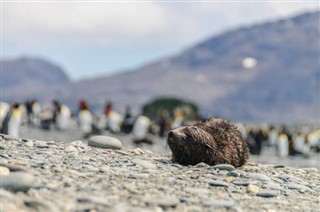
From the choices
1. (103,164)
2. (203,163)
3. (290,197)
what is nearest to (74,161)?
(103,164)

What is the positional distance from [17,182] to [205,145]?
3.69m

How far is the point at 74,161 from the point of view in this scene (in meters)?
7.77

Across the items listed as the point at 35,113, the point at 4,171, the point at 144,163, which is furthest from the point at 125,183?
the point at 35,113

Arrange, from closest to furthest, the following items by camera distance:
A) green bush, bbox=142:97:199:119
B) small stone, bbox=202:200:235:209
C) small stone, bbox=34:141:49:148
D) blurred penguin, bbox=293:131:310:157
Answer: small stone, bbox=202:200:235:209
small stone, bbox=34:141:49:148
blurred penguin, bbox=293:131:310:157
green bush, bbox=142:97:199:119

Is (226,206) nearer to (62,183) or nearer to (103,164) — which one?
(62,183)

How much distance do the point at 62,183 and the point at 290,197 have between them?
2.88 m

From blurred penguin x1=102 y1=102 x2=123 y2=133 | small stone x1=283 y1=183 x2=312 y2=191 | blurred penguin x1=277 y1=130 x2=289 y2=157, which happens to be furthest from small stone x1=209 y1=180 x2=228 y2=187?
blurred penguin x1=102 y1=102 x2=123 y2=133

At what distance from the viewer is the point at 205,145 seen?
8.90 metres

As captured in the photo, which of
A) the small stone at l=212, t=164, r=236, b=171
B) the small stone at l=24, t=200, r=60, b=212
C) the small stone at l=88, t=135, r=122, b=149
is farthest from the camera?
the small stone at l=88, t=135, r=122, b=149

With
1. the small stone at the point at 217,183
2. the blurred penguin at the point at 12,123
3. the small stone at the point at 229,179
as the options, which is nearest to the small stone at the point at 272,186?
the small stone at the point at 229,179

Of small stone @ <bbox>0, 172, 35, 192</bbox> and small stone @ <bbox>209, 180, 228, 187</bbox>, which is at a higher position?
small stone @ <bbox>0, 172, 35, 192</bbox>

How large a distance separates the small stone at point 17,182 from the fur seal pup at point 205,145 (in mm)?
3312

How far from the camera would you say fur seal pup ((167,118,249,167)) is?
8836 mm

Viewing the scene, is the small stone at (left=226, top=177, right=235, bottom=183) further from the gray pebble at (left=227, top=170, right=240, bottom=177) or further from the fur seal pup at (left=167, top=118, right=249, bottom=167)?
the fur seal pup at (left=167, top=118, right=249, bottom=167)
